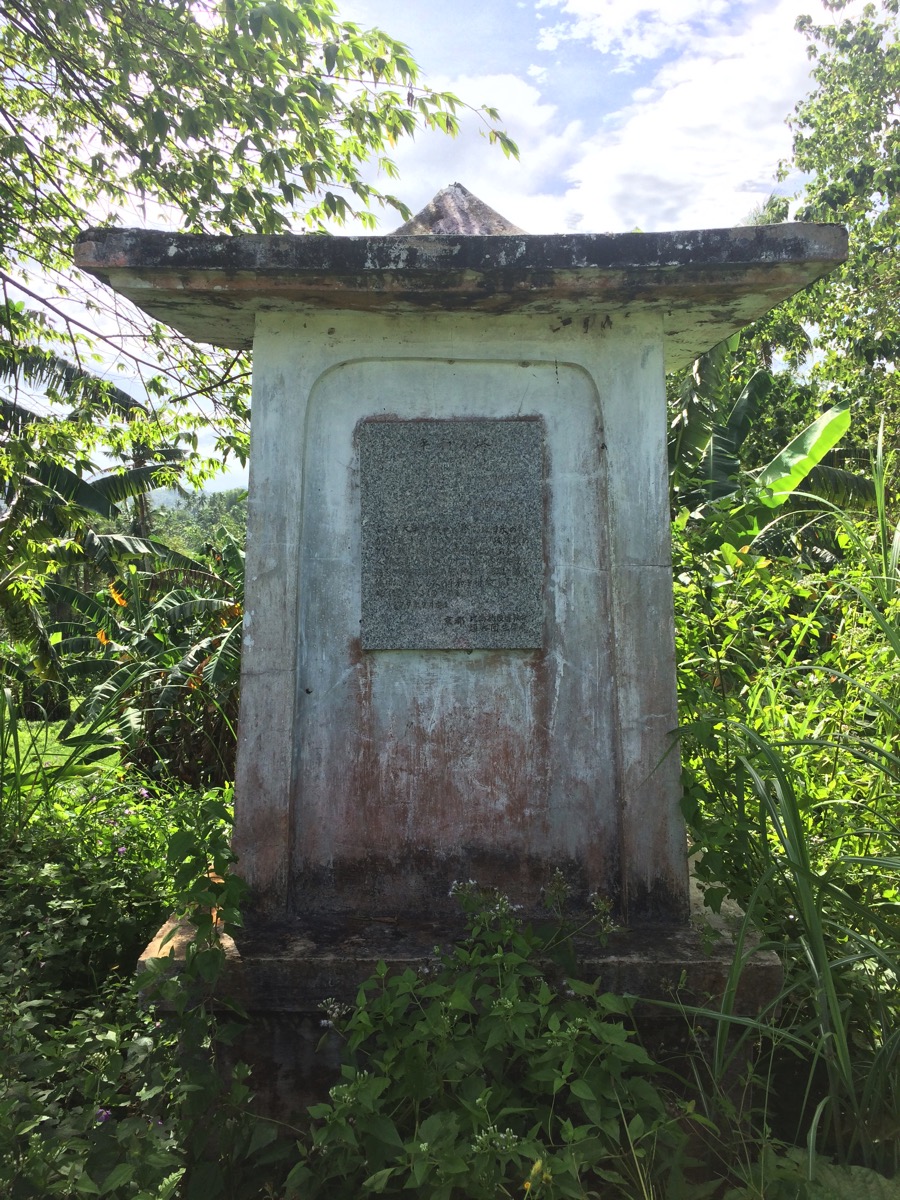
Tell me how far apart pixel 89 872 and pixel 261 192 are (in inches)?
146

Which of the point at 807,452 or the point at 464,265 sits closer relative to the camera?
the point at 464,265

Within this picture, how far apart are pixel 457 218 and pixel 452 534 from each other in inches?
44.7

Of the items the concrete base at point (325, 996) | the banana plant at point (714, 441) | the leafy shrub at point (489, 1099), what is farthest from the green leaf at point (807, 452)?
the leafy shrub at point (489, 1099)

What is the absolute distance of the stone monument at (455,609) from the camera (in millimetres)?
2738

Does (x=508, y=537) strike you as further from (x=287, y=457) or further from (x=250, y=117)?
(x=250, y=117)

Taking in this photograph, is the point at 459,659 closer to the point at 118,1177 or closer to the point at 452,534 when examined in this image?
the point at 452,534

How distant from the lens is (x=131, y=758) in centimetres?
702

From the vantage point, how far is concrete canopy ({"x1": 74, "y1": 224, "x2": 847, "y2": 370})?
8.20 feet

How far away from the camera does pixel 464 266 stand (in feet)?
8.21

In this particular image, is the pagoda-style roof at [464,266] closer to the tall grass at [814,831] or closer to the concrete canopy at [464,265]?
the concrete canopy at [464,265]

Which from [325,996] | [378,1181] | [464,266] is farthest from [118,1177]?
[464,266]

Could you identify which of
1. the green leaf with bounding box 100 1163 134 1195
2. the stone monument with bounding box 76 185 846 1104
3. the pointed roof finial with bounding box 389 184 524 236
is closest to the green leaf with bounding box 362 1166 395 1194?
the green leaf with bounding box 100 1163 134 1195

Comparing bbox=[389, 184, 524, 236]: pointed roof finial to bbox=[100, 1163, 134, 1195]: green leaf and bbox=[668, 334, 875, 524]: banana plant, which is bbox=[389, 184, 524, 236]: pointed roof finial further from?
bbox=[668, 334, 875, 524]: banana plant

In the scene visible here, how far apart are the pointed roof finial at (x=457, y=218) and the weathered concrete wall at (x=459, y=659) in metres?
0.42
